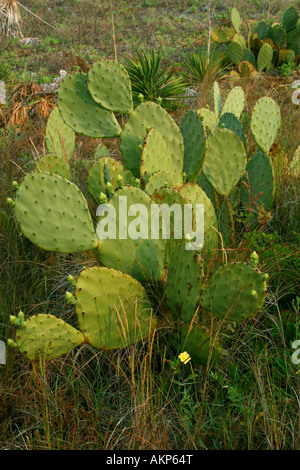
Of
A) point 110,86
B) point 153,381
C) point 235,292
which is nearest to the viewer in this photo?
point 235,292

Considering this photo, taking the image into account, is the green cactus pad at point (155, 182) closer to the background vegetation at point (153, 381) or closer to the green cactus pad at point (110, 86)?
the background vegetation at point (153, 381)

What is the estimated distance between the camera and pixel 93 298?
1653mm

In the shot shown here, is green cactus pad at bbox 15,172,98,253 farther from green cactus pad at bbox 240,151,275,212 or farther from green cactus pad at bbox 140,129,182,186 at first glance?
green cactus pad at bbox 240,151,275,212

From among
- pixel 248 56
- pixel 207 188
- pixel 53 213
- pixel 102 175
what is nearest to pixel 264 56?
pixel 248 56

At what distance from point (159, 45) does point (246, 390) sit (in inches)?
319

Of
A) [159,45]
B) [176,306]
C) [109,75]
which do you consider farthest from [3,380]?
[159,45]

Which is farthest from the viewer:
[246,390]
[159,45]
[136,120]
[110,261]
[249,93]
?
[159,45]

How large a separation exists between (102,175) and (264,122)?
106cm

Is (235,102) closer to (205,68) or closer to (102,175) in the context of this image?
(102,175)

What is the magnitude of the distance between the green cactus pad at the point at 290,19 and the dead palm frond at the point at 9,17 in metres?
4.77

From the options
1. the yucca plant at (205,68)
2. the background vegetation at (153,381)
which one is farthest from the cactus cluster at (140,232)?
the yucca plant at (205,68)

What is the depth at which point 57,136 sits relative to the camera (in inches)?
114

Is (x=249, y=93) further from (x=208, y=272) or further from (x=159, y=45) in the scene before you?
(x=159, y=45)

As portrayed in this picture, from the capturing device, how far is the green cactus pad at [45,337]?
155cm
